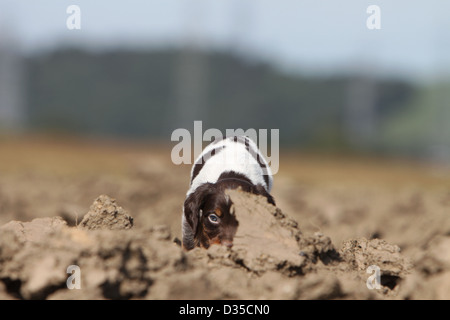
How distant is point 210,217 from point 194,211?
0.34m

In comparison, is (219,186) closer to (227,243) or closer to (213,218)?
(213,218)

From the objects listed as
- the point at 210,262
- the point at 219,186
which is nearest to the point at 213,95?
the point at 219,186

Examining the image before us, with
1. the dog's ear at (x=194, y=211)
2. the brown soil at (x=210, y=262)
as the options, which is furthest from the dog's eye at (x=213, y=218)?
the brown soil at (x=210, y=262)

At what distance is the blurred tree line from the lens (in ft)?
318

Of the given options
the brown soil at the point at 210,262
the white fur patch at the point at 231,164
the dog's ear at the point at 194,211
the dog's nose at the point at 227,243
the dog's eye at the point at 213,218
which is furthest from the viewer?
the white fur patch at the point at 231,164

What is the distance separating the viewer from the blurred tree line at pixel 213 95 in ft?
318

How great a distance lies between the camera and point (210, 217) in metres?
6.03

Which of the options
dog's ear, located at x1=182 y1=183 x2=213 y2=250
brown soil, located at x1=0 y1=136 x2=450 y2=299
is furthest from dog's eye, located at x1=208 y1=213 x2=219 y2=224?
brown soil, located at x1=0 y1=136 x2=450 y2=299

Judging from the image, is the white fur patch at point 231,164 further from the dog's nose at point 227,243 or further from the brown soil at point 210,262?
the brown soil at point 210,262

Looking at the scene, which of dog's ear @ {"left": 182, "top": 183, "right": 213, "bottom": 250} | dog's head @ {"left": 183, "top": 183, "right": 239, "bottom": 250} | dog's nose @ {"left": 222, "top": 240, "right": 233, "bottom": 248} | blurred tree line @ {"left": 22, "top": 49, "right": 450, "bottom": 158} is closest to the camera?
dog's nose @ {"left": 222, "top": 240, "right": 233, "bottom": 248}

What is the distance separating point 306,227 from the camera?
10461 mm

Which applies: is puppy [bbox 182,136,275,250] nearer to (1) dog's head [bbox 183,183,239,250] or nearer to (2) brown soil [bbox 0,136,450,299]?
(1) dog's head [bbox 183,183,239,250]
